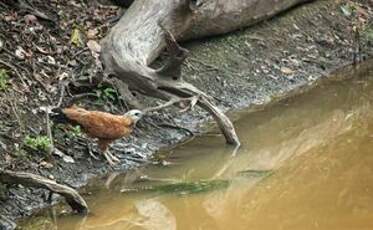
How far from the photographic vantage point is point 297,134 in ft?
25.9

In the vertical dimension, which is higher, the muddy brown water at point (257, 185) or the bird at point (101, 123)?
the bird at point (101, 123)

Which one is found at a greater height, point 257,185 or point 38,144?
point 38,144

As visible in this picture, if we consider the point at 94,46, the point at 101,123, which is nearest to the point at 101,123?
the point at 101,123

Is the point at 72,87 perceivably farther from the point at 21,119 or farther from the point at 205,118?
the point at 205,118

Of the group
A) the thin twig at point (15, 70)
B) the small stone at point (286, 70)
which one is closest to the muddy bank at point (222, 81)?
the small stone at point (286, 70)

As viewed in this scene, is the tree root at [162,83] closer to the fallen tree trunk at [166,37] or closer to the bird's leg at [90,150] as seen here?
the fallen tree trunk at [166,37]

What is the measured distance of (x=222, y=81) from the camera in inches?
346

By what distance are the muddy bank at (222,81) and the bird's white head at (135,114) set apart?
0.25m

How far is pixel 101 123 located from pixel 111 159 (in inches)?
16.0

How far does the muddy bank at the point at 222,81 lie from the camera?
20.1 ft

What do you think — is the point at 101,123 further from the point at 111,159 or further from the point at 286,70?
the point at 286,70

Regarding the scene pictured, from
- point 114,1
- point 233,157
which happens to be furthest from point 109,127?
point 114,1

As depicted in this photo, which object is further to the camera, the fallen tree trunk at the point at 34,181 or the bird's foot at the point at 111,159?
the bird's foot at the point at 111,159

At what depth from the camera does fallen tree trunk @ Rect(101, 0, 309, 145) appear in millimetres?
7090
